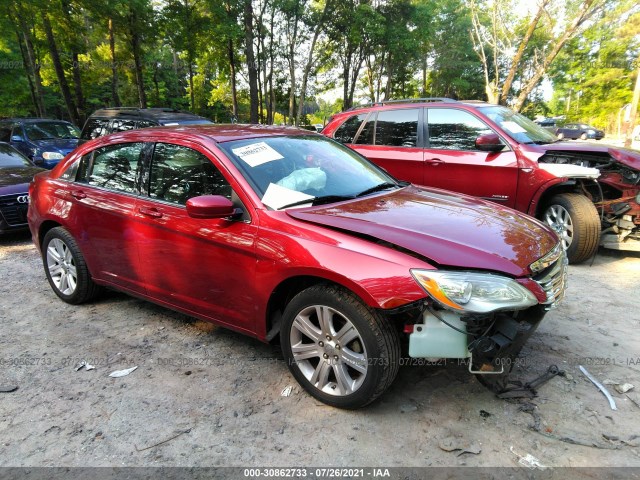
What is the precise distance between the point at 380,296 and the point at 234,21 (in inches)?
769

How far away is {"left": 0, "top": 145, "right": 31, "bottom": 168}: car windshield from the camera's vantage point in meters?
7.76

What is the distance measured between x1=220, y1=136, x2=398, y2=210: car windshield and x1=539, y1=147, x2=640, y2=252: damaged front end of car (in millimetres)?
2845

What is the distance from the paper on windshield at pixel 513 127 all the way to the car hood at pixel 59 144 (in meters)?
9.88

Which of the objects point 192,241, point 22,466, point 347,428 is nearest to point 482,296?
point 347,428

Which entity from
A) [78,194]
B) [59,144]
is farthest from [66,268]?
[59,144]

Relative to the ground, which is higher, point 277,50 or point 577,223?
point 277,50

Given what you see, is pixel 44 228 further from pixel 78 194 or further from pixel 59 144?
pixel 59 144

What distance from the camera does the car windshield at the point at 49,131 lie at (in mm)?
11130

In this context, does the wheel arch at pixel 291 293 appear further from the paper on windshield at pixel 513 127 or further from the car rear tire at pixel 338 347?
the paper on windshield at pixel 513 127

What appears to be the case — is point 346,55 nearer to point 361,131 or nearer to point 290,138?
point 361,131

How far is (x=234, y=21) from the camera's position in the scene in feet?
61.8

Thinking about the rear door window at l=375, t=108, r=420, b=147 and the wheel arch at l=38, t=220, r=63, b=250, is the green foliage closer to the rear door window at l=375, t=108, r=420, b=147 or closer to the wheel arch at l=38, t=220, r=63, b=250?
the rear door window at l=375, t=108, r=420, b=147

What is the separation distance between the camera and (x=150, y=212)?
3334 mm

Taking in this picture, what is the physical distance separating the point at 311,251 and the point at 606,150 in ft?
14.4
